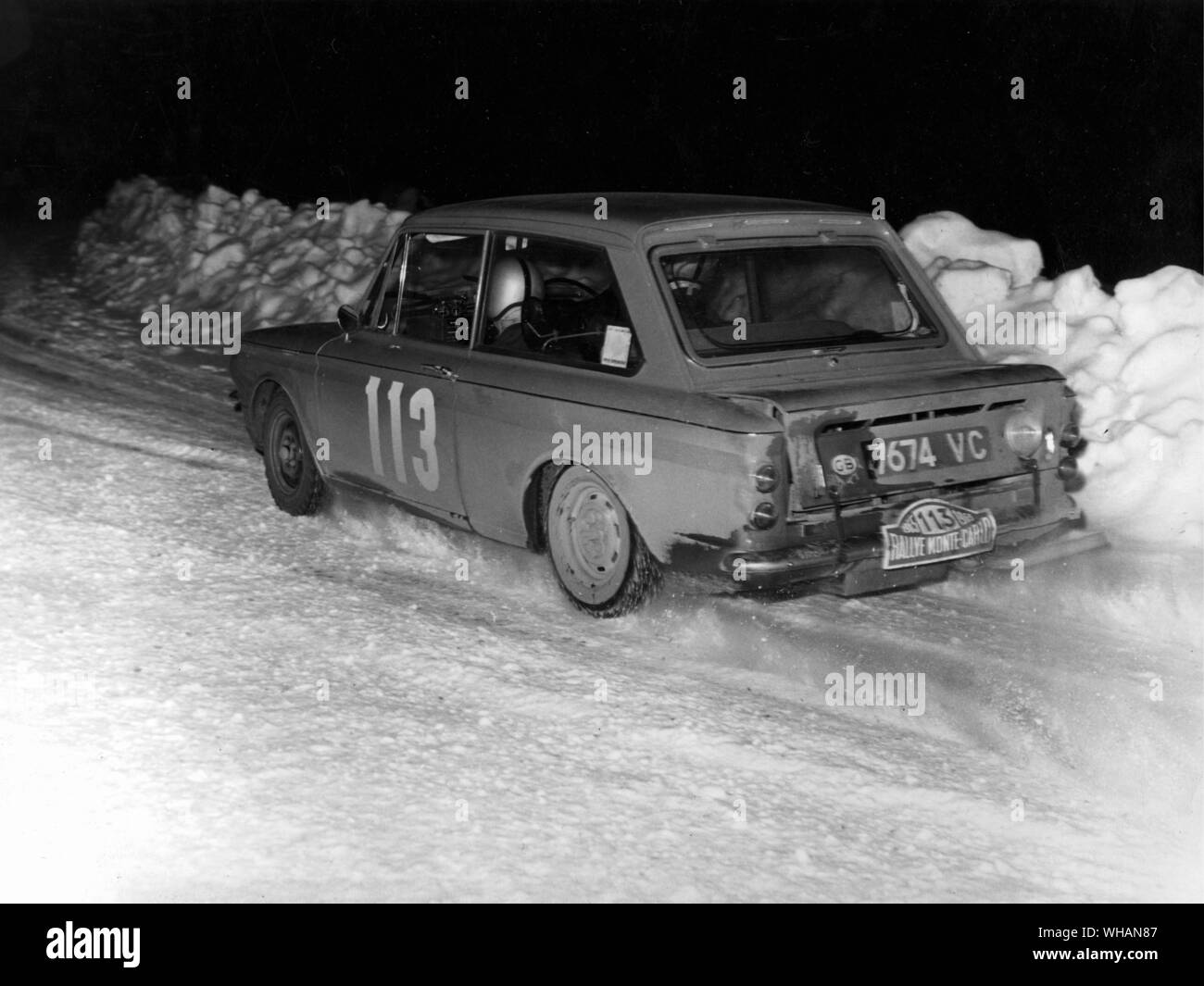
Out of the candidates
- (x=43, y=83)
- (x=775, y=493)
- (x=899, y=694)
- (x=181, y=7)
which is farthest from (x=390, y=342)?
(x=43, y=83)

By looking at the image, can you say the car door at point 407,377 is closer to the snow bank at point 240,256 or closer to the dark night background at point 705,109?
the snow bank at point 240,256

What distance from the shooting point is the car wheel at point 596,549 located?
18.6 feet

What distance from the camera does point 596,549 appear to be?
19.2 feet

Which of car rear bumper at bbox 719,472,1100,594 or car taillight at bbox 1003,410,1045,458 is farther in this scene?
car taillight at bbox 1003,410,1045,458

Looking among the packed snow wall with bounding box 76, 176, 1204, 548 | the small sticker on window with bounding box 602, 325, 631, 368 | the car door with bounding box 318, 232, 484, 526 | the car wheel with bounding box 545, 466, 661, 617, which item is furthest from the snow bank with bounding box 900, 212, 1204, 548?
the car door with bounding box 318, 232, 484, 526

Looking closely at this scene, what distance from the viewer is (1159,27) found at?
1067cm

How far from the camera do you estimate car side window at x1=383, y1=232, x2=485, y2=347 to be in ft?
21.4

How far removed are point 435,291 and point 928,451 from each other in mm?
2624

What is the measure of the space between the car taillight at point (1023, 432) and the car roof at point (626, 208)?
1.19m

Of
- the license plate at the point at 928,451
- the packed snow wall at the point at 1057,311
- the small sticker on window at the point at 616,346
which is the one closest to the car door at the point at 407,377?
the small sticker on window at the point at 616,346

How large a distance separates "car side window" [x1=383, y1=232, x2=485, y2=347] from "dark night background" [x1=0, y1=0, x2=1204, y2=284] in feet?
19.9

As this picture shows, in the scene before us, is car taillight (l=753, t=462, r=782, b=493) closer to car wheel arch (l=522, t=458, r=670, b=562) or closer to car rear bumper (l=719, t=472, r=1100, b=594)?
car rear bumper (l=719, t=472, r=1100, b=594)

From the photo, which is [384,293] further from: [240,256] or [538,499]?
[240,256]
